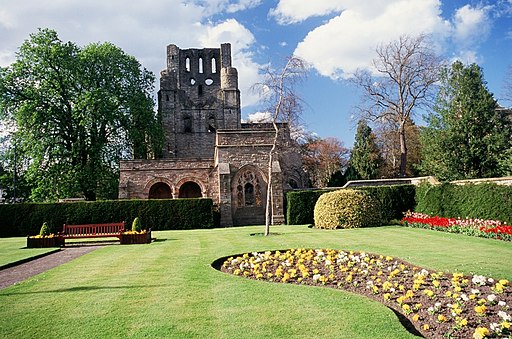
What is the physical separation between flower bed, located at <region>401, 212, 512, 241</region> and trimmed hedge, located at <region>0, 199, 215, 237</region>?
1072cm

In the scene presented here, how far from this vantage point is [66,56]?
26.9m

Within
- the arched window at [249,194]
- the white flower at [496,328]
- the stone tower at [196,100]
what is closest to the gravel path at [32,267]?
the white flower at [496,328]

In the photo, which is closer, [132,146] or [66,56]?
[66,56]

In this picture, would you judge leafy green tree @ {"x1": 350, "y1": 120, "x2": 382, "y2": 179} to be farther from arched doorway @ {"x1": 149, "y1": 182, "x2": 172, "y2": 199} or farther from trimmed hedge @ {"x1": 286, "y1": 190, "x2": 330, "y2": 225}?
arched doorway @ {"x1": 149, "y1": 182, "x2": 172, "y2": 199}

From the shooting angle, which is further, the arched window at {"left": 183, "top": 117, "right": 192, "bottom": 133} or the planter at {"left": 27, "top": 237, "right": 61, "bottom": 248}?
the arched window at {"left": 183, "top": 117, "right": 192, "bottom": 133}

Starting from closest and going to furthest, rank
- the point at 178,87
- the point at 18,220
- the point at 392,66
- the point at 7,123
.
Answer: the point at 18,220, the point at 7,123, the point at 392,66, the point at 178,87

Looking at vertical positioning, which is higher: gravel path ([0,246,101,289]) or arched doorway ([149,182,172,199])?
arched doorway ([149,182,172,199])

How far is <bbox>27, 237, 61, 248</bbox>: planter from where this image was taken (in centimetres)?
1437

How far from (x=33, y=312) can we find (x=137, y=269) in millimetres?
3072

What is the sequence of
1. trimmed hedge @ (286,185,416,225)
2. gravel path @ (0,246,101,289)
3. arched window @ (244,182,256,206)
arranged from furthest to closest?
arched window @ (244,182,256,206) → trimmed hedge @ (286,185,416,225) → gravel path @ (0,246,101,289)

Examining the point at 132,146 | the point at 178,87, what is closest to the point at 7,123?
the point at 132,146

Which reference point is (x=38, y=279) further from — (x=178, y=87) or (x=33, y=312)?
(x=178, y=87)

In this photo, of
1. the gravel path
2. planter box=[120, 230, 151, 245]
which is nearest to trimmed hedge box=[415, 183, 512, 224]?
planter box=[120, 230, 151, 245]

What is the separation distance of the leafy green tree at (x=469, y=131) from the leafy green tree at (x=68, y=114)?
21329mm
